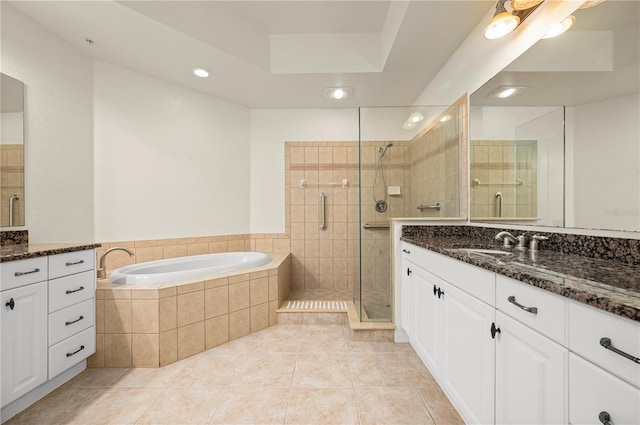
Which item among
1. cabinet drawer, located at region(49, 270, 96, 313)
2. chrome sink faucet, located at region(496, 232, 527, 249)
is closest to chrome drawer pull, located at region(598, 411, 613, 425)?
chrome sink faucet, located at region(496, 232, 527, 249)

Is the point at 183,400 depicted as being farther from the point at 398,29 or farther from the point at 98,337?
the point at 398,29

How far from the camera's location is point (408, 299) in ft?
6.29

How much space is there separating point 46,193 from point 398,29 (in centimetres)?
295

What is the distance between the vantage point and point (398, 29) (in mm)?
1843

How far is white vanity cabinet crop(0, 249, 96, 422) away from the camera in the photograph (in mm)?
1275

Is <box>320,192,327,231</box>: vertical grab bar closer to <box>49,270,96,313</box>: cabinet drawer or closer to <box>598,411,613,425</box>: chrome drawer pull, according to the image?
<box>49,270,96,313</box>: cabinet drawer

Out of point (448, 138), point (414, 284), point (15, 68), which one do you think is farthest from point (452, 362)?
point (15, 68)

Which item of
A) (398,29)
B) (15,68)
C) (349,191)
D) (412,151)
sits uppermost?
(398,29)

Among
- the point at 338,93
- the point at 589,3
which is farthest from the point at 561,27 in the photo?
the point at 338,93

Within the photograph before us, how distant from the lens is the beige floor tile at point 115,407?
133 cm

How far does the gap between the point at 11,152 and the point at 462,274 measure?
2.96 meters

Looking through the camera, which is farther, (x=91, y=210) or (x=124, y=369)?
(x=91, y=210)

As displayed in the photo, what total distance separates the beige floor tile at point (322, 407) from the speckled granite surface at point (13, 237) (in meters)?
2.16

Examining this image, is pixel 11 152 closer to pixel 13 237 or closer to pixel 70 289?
pixel 13 237
